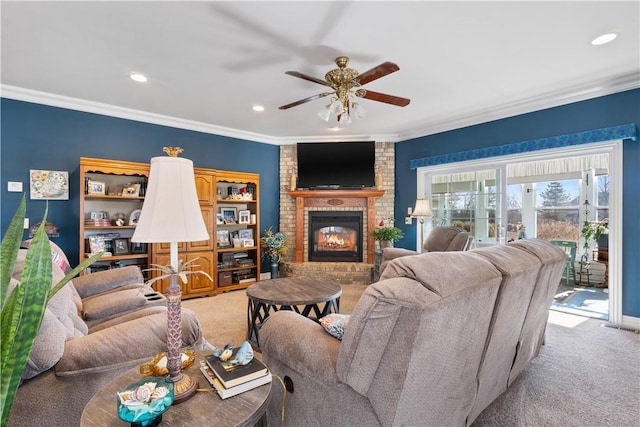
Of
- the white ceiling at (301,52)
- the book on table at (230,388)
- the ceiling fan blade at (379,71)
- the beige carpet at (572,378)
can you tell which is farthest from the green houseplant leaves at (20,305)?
the ceiling fan blade at (379,71)

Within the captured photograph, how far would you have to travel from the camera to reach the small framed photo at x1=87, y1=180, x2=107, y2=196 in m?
3.52

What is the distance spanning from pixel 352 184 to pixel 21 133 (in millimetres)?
4272

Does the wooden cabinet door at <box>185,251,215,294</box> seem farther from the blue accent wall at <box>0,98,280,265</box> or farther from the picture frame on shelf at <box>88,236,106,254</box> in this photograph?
the blue accent wall at <box>0,98,280,265</box>

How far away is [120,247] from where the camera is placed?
12.2 feet

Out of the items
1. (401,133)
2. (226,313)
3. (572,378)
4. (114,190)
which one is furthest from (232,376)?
(401,133)

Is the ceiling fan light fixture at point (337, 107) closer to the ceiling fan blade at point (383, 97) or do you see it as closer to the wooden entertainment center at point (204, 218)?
the ceiling fan blade at point (383, 97)

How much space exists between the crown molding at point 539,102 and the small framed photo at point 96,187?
441 cm

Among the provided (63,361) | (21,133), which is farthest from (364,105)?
(21,133)

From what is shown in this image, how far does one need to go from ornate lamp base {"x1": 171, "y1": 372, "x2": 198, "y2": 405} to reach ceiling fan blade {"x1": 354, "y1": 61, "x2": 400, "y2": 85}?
2.13 metres

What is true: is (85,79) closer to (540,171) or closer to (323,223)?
(323,223)

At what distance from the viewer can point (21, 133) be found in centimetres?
331

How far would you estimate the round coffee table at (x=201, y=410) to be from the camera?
2.93 feet

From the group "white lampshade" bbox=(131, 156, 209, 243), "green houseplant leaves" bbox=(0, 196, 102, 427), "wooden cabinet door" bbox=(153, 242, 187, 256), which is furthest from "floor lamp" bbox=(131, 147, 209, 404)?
"wooden cabinet door" bbox=(153, 242, 187, 256)

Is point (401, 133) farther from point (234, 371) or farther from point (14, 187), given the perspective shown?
point (14, 187)
